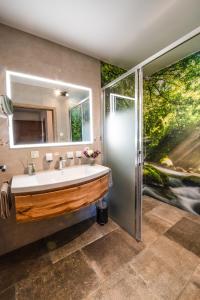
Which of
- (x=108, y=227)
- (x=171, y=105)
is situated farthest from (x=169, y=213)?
(x=171, y=105)

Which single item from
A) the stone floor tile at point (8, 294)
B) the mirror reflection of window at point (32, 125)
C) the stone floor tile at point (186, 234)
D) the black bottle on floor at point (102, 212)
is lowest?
the stone floor tile at point (8, 294)

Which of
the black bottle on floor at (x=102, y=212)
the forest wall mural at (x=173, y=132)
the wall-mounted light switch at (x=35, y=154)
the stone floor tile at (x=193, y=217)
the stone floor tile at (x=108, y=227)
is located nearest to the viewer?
the wall-mounted light switch at (x=35, y=154)

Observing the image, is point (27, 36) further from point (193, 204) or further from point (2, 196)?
point (193, 204)

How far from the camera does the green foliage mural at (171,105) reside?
7.47 feet

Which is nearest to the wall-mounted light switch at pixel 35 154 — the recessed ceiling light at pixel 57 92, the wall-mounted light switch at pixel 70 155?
the wall-mounted light switch at pixel 70 155

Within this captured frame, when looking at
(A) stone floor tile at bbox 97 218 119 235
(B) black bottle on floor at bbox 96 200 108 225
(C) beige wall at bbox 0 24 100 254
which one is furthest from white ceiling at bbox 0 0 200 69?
(A) stone floor tile at bbox 97 218 119 235

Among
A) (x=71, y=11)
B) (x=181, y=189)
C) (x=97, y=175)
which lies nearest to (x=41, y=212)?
(x=97, y=175)

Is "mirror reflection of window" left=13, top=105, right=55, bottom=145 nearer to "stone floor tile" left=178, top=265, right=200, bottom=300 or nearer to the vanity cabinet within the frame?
the vanity cabinet

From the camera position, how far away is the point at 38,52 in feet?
5.58

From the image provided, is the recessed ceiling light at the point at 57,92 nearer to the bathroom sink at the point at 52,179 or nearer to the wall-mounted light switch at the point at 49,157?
the wall-mounted light switch at the point at 49,157

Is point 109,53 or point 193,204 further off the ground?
point 109,53

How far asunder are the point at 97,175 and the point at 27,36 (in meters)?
1.73

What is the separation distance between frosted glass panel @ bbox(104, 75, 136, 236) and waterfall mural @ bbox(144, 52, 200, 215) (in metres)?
1.16

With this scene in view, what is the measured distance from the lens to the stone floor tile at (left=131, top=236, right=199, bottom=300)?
1227mm
